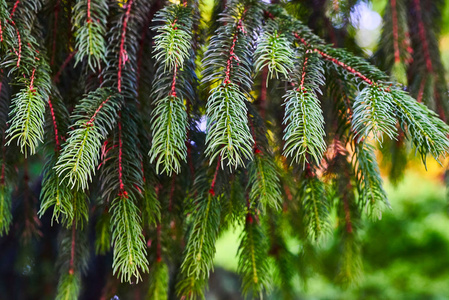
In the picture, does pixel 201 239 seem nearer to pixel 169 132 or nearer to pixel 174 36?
pixel 169 132

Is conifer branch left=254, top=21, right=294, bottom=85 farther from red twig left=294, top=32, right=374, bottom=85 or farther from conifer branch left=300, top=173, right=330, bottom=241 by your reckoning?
conifer branch left=300, top=173, right=330, bottom=241

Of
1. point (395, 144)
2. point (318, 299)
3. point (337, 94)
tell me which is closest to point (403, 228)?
point (318, 299)

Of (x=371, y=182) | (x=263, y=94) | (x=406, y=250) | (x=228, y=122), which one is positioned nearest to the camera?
(x=228, y=122)

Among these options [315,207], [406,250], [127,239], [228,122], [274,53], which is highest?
[274,53]

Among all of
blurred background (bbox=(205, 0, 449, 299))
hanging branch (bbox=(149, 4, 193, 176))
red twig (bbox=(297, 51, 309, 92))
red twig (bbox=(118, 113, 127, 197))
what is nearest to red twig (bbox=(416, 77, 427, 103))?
red twig (bbox=(297, 51, 309, 92))

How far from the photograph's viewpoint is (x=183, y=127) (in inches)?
22.7

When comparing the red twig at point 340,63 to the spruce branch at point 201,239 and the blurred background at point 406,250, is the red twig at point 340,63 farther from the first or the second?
the blurred background at point 406,250

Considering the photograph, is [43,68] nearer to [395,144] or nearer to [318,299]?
[395,144]

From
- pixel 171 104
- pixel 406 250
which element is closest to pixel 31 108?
pixel 171 104

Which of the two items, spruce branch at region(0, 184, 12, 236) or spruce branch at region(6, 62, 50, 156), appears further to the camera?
spruce branch at region(0, 184, 12, 236)

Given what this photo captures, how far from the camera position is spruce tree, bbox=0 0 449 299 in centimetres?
56

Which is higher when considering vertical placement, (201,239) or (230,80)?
(230,80)

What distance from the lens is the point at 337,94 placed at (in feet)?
2.34

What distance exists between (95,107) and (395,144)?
0.88 meters
